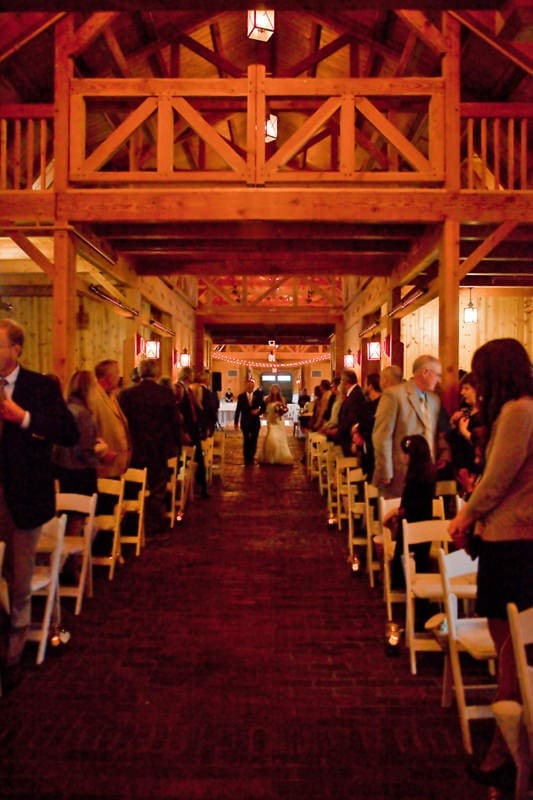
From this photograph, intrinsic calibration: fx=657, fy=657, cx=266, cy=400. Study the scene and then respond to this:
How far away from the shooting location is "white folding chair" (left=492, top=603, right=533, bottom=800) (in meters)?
2.07

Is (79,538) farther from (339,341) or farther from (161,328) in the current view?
(339,341)

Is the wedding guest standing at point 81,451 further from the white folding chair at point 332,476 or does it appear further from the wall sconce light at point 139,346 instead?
the wall sconce light at point 139,346

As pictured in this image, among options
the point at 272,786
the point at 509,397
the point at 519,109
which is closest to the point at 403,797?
the point at 272,786

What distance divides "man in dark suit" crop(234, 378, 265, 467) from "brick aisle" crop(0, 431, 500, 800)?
8.20 m

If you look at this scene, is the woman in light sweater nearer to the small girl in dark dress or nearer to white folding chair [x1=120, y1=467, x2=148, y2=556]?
the small girl in dark dress

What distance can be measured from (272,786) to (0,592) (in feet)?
6.18

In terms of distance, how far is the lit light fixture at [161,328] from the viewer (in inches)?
479

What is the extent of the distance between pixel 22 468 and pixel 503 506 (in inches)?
96.6

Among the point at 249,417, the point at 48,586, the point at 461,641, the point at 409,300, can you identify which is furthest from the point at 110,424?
the point at 249,417

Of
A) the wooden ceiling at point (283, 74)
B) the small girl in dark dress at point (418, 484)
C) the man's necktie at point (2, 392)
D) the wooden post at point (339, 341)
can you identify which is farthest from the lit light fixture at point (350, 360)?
the man's necktie at point (2, 392)

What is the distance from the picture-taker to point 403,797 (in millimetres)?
2652

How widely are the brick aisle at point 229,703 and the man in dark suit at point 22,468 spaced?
1.48 feet

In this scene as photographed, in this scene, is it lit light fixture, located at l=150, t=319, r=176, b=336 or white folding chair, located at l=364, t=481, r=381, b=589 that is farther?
lit light fixture, located at l=150, t=319, r=176, b=336

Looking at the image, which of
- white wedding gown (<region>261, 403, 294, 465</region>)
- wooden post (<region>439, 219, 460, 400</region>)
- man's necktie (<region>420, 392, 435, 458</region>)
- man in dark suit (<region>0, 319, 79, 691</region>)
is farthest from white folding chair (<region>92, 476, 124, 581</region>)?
white wedding gown (<region>261, 403, 294, 465</region>)
